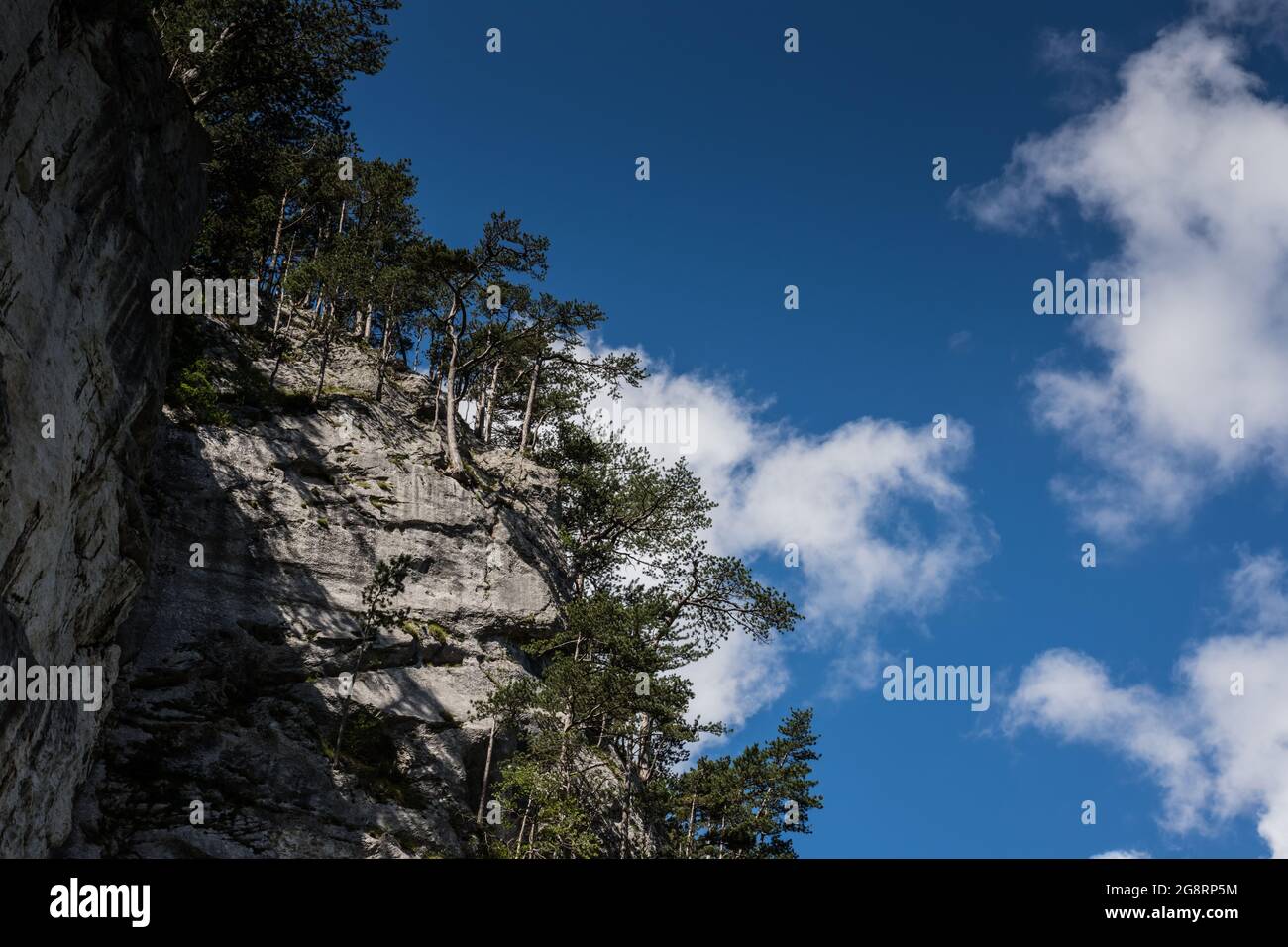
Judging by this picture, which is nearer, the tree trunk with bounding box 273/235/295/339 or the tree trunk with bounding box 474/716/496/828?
the tree trunk with bounding box 474/716/496/828

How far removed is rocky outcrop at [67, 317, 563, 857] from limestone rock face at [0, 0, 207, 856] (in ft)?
11.4

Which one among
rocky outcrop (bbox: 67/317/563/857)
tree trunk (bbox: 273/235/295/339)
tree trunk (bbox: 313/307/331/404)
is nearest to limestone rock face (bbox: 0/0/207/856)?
rocky outcrop (bbox: 67/317/563/857)

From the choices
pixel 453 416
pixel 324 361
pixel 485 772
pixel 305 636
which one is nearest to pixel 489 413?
pixel 453 416

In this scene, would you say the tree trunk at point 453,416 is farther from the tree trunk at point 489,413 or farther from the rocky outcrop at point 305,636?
the tree trunk at point 489,413

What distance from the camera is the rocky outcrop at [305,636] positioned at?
27328 mm

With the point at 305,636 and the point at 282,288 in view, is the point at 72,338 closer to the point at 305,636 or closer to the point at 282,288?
the point at 305,636

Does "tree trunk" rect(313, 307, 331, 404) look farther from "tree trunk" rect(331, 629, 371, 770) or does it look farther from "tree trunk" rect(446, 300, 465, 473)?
"tree trunk" rect(331, 629, 371, 770)

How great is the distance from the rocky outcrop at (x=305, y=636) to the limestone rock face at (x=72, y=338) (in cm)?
348

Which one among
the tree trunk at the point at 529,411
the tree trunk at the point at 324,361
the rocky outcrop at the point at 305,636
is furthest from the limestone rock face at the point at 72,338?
the tree trunk at the point at 529,411

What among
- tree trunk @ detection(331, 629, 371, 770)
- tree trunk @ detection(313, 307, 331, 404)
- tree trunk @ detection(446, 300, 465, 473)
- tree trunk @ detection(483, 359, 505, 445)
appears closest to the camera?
tree trunk @ detection(331, 629, 371, 770)

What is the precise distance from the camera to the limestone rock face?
16.3m
